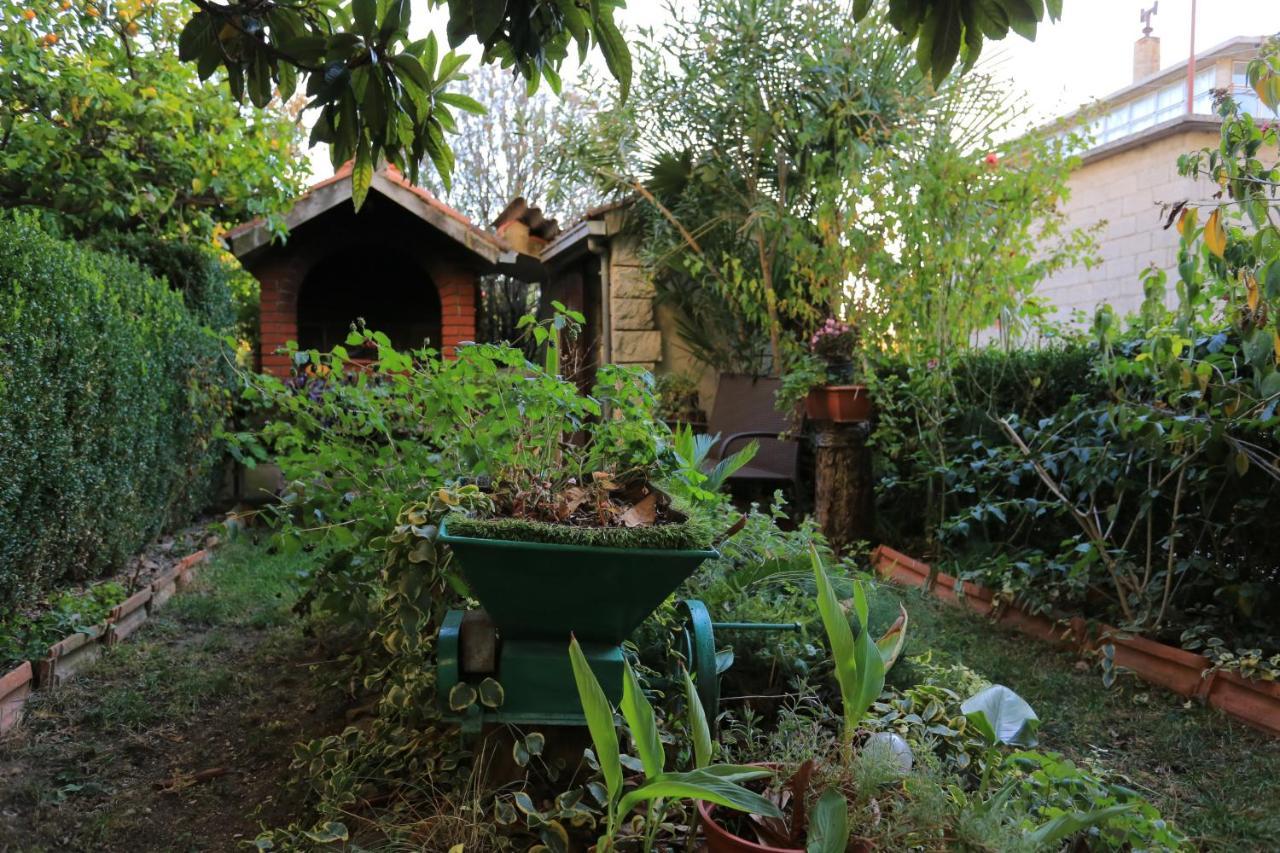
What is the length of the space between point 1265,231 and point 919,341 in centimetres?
292

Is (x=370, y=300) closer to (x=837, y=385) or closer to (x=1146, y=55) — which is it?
(x=837, y=385)

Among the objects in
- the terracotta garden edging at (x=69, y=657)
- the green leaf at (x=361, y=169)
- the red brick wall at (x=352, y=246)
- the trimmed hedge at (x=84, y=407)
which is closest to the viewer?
the green leaf at (x=361, y=169)

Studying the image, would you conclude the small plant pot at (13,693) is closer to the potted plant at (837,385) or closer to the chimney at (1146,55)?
the potted plant at (837,385)

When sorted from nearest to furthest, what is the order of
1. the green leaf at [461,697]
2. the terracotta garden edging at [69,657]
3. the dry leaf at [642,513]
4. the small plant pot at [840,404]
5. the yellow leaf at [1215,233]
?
the green leaf at [461,697] < the dry leaf at [642,513] < the yellow leaf at [1215,233] < the terracotta garden edging at [69,657] < the small plant pot at [840,404]

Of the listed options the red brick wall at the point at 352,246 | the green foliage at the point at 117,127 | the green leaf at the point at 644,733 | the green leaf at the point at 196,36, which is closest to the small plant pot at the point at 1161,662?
the green leaf at the point at 644,733

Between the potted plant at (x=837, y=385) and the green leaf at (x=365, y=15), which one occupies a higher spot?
the green leaf at (x=365, y=15)

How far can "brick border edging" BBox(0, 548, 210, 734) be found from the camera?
3.04m

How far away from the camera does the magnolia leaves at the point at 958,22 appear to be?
5.09ft

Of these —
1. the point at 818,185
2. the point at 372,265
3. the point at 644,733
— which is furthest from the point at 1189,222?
the point at 372,265

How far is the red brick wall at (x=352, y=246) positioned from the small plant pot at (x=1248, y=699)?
6329 mm

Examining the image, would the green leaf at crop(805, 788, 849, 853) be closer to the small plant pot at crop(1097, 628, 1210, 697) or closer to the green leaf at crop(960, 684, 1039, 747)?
the green leaf at crop(960, 684, 1039, 747)

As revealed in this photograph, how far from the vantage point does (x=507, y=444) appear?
9.32 feet

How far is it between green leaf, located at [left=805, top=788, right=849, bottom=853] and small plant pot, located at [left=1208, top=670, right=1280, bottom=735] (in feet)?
7.40

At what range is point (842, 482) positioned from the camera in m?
5.88
